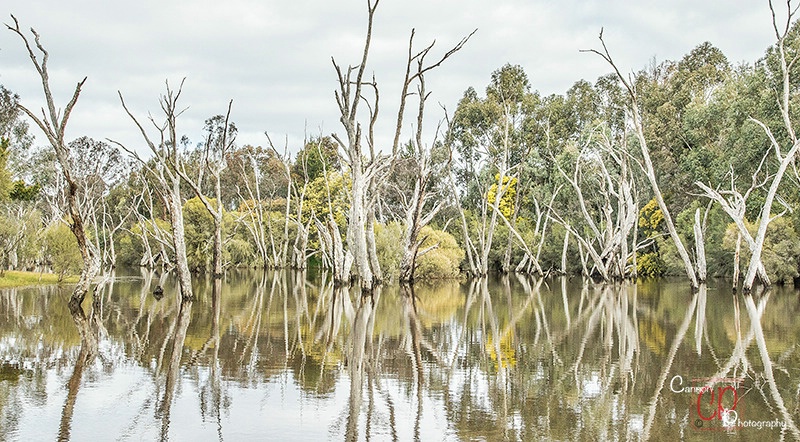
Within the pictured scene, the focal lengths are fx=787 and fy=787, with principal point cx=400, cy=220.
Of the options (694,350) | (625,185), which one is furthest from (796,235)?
(694,350)

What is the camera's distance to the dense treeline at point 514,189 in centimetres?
2923

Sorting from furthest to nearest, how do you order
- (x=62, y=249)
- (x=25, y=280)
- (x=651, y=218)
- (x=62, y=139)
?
(x=651, y=218) → (x=25, y=280) → (x=62, y=249) → (x=62, y=139)

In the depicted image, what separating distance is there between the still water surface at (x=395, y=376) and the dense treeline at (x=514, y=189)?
6396 mm

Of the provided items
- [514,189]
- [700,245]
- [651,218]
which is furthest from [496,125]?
[700,245]

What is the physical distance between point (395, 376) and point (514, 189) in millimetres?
48245

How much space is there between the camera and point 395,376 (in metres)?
9.93

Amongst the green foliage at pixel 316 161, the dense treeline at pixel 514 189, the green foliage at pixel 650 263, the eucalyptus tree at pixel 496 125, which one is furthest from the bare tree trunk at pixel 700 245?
the green foliage at pixel 316 161

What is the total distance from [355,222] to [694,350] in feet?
46.6

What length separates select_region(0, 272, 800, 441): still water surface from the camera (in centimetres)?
724
